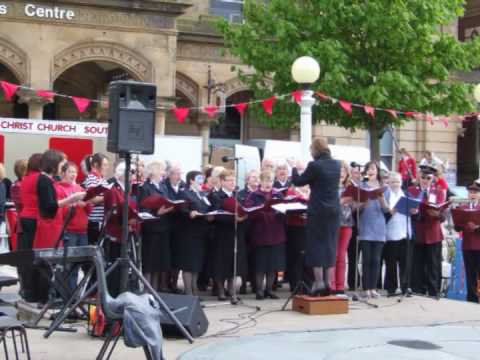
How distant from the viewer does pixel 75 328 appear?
10.0 metres

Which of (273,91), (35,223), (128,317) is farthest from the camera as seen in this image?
(273,91)

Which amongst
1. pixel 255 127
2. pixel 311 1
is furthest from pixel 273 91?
pixel 255 127

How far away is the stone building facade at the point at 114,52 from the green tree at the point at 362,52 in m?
1.98

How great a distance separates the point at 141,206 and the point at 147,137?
2.23 meters

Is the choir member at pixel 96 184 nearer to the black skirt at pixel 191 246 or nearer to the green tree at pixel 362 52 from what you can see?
the black skirt at pixel 191 246

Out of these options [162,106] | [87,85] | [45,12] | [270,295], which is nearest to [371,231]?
[270,295]

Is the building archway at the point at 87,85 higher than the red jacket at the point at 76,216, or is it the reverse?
the building archway at the point at 87,85

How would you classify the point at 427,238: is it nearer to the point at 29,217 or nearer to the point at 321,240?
the point at 321,240

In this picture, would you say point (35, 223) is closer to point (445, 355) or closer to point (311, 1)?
point (445, 355)

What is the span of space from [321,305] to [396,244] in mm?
2478

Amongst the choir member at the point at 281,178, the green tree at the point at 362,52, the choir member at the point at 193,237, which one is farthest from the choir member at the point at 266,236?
the green tree at the point at 362,52

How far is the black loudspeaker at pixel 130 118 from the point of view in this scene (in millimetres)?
9422

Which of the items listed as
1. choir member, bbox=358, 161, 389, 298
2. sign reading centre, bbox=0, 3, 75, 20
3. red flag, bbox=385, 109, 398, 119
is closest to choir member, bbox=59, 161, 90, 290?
choir member, bbox=358, 161, 389, 298

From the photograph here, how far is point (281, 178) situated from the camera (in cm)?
1316
